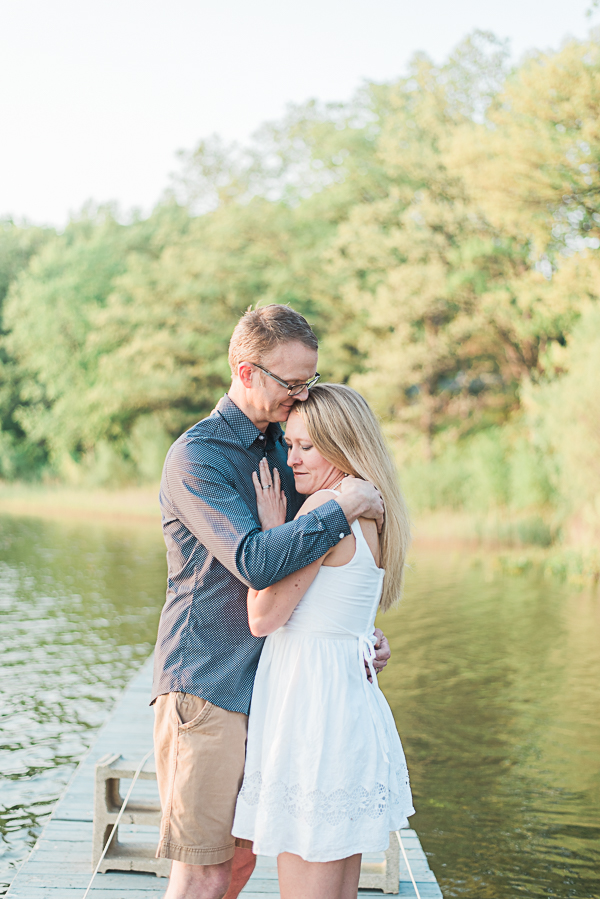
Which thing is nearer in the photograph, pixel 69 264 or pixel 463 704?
pixel 463 704

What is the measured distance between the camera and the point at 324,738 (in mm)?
2322

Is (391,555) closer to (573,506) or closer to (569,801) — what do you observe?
(569,801)

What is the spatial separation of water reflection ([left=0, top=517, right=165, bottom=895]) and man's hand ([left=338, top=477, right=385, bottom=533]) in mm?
3523

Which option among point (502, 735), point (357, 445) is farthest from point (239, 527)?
point (502, 735)

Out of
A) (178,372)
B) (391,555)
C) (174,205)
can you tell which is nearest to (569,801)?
(391,555)

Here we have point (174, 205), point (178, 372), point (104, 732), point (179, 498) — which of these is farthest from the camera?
point (174, 205)

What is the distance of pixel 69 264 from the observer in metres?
36.2

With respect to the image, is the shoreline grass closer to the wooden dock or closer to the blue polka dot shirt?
the wooden dock

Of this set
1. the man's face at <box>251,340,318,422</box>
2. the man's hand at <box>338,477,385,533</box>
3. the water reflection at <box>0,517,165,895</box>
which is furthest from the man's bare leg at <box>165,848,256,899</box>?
the water reflection at <box>0,517,165,895</box>

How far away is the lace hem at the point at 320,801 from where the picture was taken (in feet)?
7.55

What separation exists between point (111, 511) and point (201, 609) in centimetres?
2462

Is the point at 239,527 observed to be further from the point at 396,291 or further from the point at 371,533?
the point at 396,291

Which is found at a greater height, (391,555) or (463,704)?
(391,555)

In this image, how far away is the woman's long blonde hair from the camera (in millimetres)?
2531
